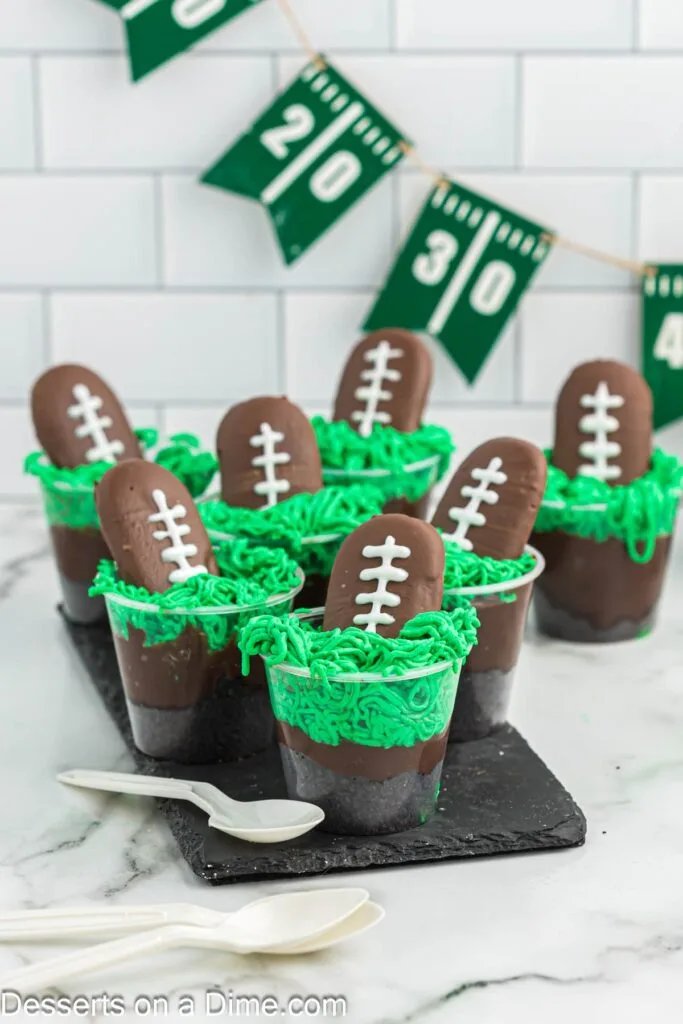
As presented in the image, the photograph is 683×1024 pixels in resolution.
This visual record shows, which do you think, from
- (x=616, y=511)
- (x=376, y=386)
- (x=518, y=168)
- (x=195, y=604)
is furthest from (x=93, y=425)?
(x=518, y=168)

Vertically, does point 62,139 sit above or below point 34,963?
above

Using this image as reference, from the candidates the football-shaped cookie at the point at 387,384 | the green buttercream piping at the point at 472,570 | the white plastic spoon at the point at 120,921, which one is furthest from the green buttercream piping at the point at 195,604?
the football-shaped cookie at the point at 387,384

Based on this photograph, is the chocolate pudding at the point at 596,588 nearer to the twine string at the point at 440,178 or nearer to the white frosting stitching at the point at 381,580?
the white frosting stitching at the point at 381,580

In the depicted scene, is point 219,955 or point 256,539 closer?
point 219,955

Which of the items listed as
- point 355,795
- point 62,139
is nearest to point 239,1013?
point 355,795

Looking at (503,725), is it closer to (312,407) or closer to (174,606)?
(174,606)

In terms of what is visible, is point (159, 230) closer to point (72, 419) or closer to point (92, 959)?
point (72, 419)
